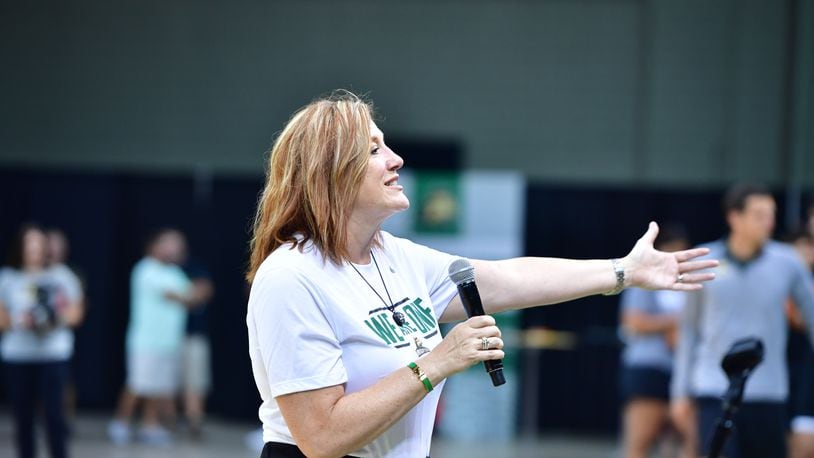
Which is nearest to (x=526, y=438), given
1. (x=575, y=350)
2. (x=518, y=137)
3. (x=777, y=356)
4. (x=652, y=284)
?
(x=575, y=350)

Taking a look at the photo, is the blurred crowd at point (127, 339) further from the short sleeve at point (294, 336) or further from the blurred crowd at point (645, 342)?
the short sleeve at point (294, 336)

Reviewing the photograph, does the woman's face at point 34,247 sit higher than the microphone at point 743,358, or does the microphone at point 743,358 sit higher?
the microphone at point 743,358

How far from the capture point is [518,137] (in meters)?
13.4

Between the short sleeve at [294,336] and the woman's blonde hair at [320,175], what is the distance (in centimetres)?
13

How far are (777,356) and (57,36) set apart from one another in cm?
1009

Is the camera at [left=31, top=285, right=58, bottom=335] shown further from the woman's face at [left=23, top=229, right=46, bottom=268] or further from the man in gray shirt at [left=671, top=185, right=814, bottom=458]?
the man in gray shirt at [left=671, top=185, right=814, bottom=458]

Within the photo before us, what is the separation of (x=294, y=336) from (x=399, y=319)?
0.28m

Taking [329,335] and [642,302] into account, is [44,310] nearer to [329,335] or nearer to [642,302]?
[642,302]

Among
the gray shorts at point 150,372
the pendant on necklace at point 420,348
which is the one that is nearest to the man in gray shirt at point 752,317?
A: the pendant on necklace at point 420,348

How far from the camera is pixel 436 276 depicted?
2992mm

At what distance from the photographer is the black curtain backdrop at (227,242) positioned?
11859 millimetres

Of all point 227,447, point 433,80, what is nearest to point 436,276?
point 227,447

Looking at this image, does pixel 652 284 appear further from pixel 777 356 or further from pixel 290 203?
pixel 777 356

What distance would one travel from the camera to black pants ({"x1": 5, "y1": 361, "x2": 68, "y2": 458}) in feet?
24.6
